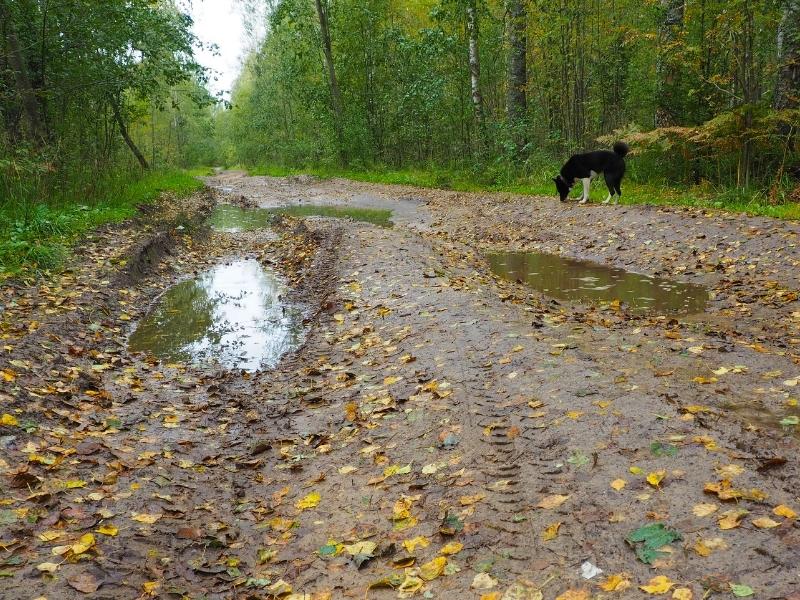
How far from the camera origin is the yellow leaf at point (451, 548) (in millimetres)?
2932

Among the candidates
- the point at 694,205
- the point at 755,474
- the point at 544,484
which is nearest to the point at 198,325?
the point at 544,484

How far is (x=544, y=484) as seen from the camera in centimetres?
327

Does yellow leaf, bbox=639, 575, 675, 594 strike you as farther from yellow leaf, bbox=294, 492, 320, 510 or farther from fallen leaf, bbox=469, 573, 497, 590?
yellow leaf, bbox=294, 492, 320, 510

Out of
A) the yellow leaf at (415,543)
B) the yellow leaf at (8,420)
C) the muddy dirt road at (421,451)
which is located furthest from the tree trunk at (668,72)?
the yellow leaf at (8,420)

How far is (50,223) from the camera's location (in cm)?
960

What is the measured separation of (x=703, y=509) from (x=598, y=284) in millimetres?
5918

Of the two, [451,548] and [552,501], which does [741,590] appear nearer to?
[552,501]

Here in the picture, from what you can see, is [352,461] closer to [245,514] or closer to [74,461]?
[245,514]

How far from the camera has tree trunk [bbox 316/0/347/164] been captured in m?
26.9

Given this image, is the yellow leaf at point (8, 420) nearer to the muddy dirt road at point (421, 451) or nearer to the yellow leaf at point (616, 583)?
the muddy dirt road at point (421, 451)

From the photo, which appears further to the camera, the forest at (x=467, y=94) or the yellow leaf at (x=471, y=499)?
the forest at (x=467, y=94)

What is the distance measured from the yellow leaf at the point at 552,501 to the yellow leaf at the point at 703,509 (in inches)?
24.8

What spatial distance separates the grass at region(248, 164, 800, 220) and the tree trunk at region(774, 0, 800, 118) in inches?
79.2

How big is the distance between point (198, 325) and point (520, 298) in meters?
4.37
